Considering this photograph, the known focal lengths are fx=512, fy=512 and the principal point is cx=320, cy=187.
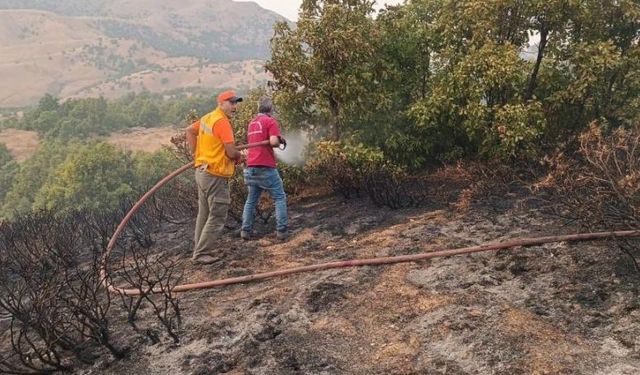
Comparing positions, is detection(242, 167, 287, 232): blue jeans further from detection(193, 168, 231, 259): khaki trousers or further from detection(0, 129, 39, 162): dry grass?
detection(0, 129, 39, 162): dry grass

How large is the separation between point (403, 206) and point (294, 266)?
239cm

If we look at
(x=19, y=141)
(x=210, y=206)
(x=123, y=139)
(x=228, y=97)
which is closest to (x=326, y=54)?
(x=228, y=97)

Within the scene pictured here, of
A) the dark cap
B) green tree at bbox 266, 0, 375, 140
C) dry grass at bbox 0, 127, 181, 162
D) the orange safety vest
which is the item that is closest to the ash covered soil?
the orange safety vest

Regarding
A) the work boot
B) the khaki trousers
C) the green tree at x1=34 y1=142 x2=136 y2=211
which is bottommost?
the green tree at x1=34 y1=142 x2=136 y2=211

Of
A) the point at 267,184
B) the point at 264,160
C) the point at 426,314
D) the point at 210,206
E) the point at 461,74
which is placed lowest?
the point at 426,314

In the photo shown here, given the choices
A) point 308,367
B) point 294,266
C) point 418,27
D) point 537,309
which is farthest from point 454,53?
point 308,367

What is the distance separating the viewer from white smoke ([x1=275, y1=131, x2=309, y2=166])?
9430mm

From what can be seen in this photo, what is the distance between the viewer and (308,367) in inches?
148

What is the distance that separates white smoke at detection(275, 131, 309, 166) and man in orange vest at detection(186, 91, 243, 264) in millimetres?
3156

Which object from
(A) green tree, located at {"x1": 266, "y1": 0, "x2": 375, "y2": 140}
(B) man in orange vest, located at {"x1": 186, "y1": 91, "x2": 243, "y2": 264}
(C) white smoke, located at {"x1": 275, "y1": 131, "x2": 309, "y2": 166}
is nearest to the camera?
(B) man in orange vest, located at {"x1": 186, "y1": 91, "x2": 243, "y2": 264}

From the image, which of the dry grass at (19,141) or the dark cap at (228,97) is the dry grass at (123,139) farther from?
the dark cap at (228,97)

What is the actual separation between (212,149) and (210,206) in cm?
70

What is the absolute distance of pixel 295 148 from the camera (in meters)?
9.67

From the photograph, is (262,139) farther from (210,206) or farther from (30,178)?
(30,178)
